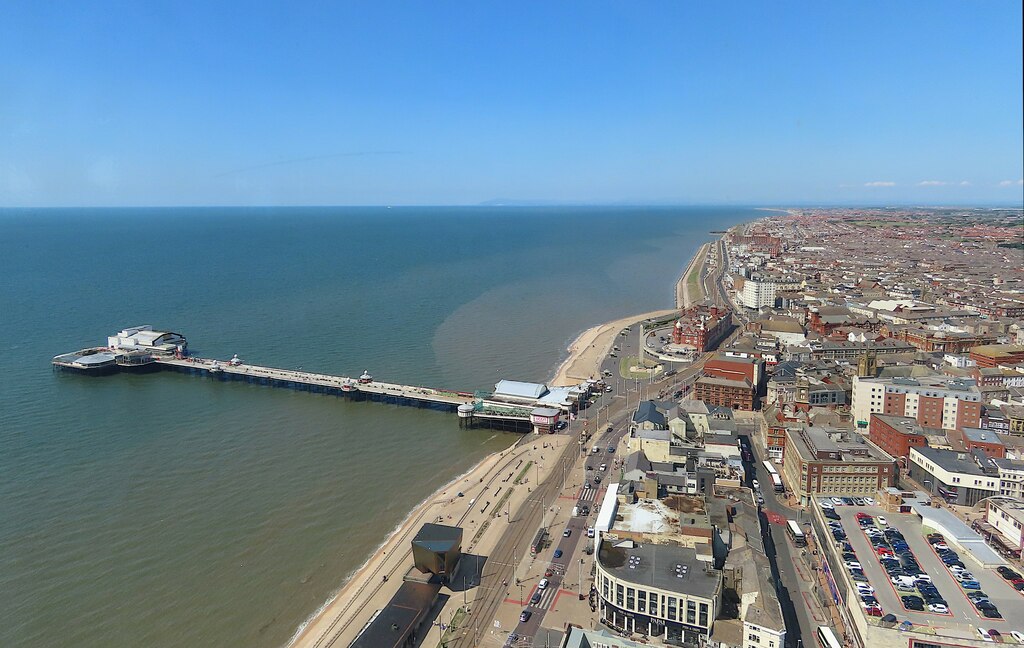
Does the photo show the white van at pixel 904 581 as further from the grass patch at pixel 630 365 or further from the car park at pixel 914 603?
the grass patch at pixel 630 365

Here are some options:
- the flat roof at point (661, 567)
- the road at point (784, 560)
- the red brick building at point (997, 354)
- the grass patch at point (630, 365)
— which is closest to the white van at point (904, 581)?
the road at point (784, 560)

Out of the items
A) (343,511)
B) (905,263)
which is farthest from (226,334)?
(905,263)

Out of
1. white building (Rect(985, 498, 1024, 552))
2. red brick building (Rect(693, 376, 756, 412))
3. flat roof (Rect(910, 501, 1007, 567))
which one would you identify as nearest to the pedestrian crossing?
flat roof (Rect(910, 501, 1007, 567))

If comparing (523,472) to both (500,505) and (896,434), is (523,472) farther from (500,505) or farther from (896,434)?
(896,434)

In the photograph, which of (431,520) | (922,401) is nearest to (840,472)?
(922,401)

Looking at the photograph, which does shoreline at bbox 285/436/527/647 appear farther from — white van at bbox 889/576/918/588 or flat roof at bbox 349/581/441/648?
white van at bbox 889/576/918/588

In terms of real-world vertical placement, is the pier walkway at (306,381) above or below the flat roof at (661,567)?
above

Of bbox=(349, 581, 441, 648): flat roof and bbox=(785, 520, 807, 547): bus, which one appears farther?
bbox=(785, 520, 807, 547): bus
